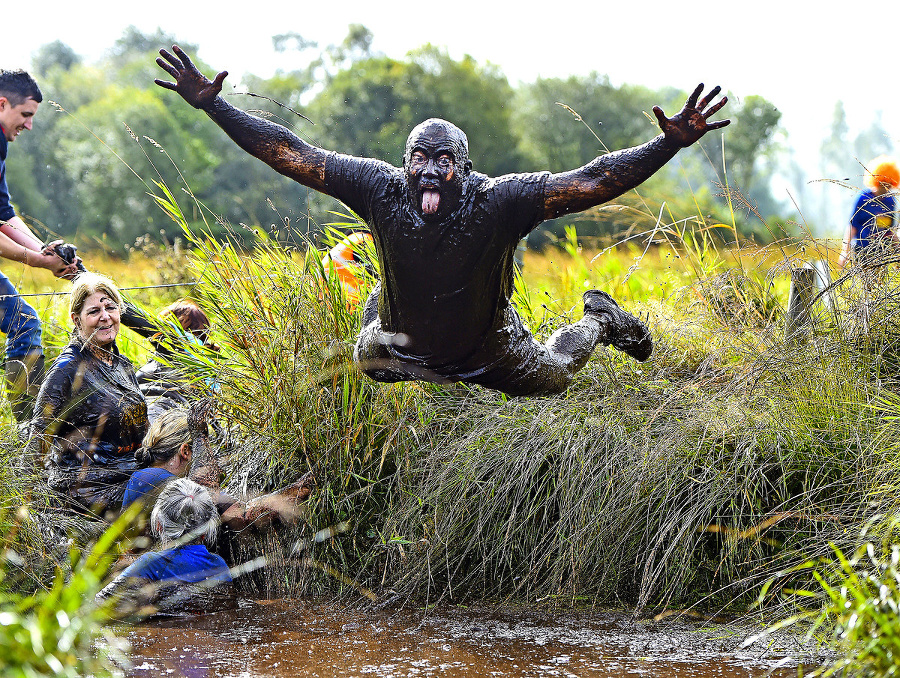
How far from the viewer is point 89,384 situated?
499 centimetres

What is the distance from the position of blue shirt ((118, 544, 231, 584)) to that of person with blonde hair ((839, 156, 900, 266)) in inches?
146

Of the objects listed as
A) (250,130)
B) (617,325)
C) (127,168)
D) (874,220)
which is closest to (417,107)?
(127,168)

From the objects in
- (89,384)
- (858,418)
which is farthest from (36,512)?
(858,418)

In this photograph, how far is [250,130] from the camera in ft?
12.9

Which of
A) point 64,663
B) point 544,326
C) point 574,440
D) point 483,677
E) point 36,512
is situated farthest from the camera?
point 544,326

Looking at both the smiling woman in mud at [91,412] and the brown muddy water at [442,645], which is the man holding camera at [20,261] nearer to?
the smiling woman in mud at [91,412]

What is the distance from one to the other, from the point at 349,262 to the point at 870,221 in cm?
313

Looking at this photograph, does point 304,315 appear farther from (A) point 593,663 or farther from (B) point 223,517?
(A) point 593,663

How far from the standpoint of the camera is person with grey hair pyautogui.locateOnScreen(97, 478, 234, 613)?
449cm

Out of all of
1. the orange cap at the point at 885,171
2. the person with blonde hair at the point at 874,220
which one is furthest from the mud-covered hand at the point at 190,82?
the orange cap at the point at 885,171

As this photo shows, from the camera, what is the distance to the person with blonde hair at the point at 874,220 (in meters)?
4.86

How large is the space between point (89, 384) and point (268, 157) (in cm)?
193

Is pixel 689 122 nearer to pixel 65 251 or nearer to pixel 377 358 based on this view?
pixel 377 358

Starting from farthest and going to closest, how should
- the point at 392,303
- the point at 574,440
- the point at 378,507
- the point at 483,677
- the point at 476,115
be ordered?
the point at 476,115
the point at 378,507
the point at 574,440
the point at 392,303
the point at 483,677
